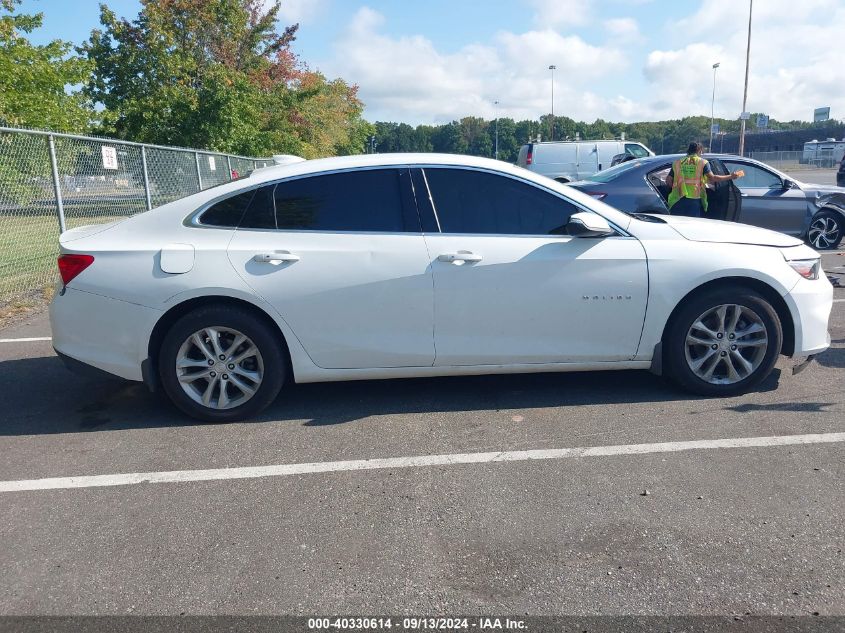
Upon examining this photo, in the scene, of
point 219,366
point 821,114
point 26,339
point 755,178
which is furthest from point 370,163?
point 821,114

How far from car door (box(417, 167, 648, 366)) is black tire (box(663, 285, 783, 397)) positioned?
27 centimetres

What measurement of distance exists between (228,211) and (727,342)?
11.0 feet

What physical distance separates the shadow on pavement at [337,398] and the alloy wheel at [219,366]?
0.23 m

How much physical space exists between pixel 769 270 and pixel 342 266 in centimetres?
276

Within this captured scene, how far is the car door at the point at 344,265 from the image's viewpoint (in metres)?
4.10

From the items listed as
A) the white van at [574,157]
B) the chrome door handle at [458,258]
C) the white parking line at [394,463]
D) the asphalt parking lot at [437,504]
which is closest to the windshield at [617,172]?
the asphalt parking lot at [437,504]

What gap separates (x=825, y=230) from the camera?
10.9 meters

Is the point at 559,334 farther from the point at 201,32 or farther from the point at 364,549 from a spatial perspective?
the point at 201,32

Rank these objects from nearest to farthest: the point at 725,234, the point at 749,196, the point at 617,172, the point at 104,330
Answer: the point at 104,330, the point at 725,234, the point at 617,172, the point at 749,196

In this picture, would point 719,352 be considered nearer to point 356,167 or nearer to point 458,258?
point 458,258

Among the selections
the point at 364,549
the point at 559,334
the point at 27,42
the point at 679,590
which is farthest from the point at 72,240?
the point at 27,42

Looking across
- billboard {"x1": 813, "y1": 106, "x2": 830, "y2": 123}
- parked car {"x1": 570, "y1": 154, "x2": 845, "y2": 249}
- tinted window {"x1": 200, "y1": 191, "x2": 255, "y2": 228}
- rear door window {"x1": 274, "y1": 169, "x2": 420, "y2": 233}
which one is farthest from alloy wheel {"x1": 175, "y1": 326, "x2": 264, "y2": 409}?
billboard {"x1": 813, "y1": 106, "x2": 830, "y2": 123}

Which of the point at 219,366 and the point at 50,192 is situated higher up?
the point at 50,192

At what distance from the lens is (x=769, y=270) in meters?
4.36
